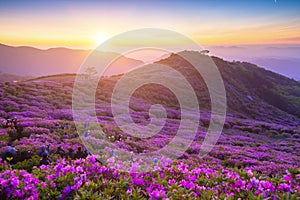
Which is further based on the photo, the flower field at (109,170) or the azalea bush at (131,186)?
the flower field at (109,170)

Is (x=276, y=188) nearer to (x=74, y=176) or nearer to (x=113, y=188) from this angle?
(x=113, y=188)

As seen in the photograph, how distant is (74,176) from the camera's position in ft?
21.6

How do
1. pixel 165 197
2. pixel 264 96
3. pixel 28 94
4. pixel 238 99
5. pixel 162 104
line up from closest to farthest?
1. pixel 165 197
2. pixel 28 94
3. pixel 162 104
4. pixel 238 99
5. pixel 264 96

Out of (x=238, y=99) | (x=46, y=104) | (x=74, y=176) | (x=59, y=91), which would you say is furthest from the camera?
(x=238, y=99)

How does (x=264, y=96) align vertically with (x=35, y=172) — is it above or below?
below

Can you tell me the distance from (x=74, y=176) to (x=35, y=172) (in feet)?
4.98

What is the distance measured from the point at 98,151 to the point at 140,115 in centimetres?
1815

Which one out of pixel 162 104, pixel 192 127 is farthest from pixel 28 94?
pixel 162 104

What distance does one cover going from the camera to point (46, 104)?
25.4m

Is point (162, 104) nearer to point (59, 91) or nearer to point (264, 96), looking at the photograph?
point (59, 91)

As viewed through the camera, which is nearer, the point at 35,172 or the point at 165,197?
the point at 165,197

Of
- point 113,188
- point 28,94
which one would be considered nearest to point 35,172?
point 113,188

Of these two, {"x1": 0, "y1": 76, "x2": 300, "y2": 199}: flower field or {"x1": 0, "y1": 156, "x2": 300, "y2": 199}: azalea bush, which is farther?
{"x1": 0, "y1": 76, "x2": 300, "y2": 199}: flower field

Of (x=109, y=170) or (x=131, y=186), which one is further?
(x=109, y=170)
